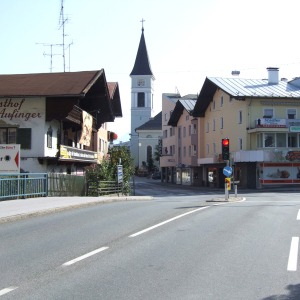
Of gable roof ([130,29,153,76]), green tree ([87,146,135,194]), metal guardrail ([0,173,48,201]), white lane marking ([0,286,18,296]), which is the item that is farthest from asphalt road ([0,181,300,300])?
gable roof ([130,29,153,76])

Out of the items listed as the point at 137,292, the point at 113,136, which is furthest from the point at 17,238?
the point at 113,136

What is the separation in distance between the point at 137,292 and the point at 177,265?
1563mm

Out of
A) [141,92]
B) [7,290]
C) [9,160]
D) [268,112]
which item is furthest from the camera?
[141,92]

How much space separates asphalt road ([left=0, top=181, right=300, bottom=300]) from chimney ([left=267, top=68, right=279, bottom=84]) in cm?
4127

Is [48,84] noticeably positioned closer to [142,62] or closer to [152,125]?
[152,125]

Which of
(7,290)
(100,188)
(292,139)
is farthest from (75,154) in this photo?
(7,290)

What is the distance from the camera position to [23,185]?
20.2 m

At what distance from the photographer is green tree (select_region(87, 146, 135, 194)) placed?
102ft

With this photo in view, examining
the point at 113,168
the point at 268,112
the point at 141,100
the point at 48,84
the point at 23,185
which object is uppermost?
the point at 141,100

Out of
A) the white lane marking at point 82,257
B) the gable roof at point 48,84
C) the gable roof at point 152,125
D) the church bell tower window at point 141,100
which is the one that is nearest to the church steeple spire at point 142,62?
the church bell tower window at point 141,100

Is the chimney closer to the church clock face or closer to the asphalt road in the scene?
the asphalt road

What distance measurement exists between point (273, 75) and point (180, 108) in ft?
55.9

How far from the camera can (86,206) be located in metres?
18.5

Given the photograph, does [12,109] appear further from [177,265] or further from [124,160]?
[177,265]
